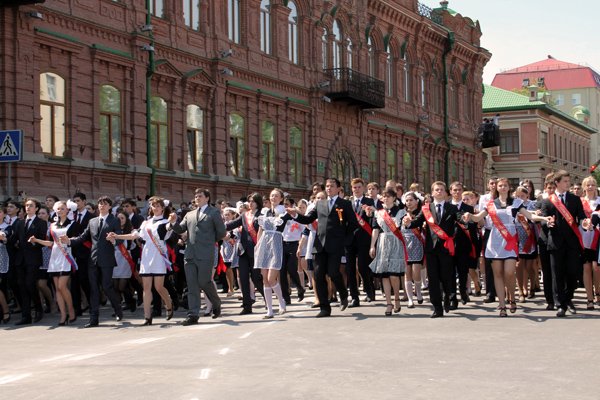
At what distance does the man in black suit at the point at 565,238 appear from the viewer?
14.6m

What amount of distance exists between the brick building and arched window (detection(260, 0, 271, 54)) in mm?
71

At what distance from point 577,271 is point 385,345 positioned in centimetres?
438

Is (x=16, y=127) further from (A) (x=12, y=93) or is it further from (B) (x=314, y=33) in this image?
(B) (x=314, y=33)

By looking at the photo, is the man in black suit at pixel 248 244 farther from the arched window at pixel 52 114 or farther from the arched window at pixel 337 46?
the arched window at pixel 337 46

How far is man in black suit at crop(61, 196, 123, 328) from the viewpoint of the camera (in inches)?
611

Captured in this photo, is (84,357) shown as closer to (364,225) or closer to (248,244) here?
(248,244)

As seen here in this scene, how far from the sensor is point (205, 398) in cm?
824

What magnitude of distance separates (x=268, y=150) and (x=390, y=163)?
445 inches

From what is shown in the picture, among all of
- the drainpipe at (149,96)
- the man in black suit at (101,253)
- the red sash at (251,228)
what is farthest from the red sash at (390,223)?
the drainpipe at (149,96)

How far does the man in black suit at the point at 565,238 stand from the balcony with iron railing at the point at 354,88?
24918 mm

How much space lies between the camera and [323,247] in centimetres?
1545

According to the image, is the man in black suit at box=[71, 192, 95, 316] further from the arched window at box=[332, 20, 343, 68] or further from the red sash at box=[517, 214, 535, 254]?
the arched window at box=[332, 20, 343, 68]

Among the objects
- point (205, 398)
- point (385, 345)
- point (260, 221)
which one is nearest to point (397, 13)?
point (260, 221)

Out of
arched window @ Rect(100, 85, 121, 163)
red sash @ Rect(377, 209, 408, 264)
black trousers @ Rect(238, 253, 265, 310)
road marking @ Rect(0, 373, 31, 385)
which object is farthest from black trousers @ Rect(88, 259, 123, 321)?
arched window @ Rect(100, 85, 121, 163)
